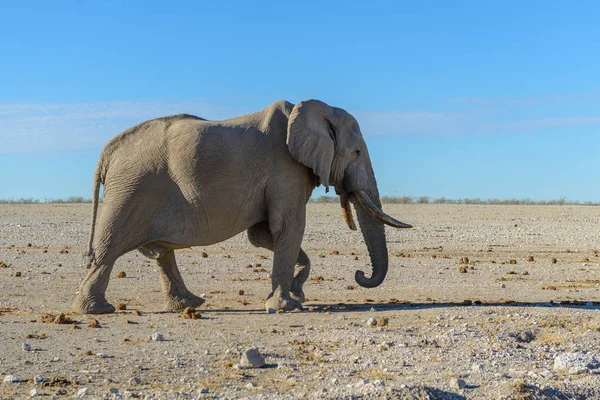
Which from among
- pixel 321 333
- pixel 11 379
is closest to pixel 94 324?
pixel 321 333

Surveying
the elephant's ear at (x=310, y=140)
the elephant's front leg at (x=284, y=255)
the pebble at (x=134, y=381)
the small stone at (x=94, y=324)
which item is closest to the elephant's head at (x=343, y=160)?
the elephant's ear at (x=310, y=140)

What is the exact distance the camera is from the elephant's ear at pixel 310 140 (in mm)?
13625

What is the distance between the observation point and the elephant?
1349 cm

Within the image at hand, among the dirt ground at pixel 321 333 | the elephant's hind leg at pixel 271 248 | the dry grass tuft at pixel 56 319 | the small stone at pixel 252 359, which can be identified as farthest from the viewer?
the elephant's hind leg at pixel 271 248

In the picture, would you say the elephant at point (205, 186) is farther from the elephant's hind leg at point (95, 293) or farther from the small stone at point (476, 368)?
the small stone at point (476, 368)

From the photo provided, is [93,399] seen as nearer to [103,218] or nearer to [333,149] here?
[103,218]

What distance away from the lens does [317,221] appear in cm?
3566

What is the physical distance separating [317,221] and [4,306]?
2190 cm

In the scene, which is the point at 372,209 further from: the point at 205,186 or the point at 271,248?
the point at 205,186

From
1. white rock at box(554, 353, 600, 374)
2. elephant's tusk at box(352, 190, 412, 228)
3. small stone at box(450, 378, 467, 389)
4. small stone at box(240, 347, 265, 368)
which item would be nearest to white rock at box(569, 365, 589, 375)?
white rock at box(554, 353, 600, 374)

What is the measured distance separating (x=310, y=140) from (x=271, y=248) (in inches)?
75.9

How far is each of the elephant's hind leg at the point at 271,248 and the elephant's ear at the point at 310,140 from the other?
3.74 feet

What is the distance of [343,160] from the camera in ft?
47.2

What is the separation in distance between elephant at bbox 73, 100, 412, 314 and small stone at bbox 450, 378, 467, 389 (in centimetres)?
511
